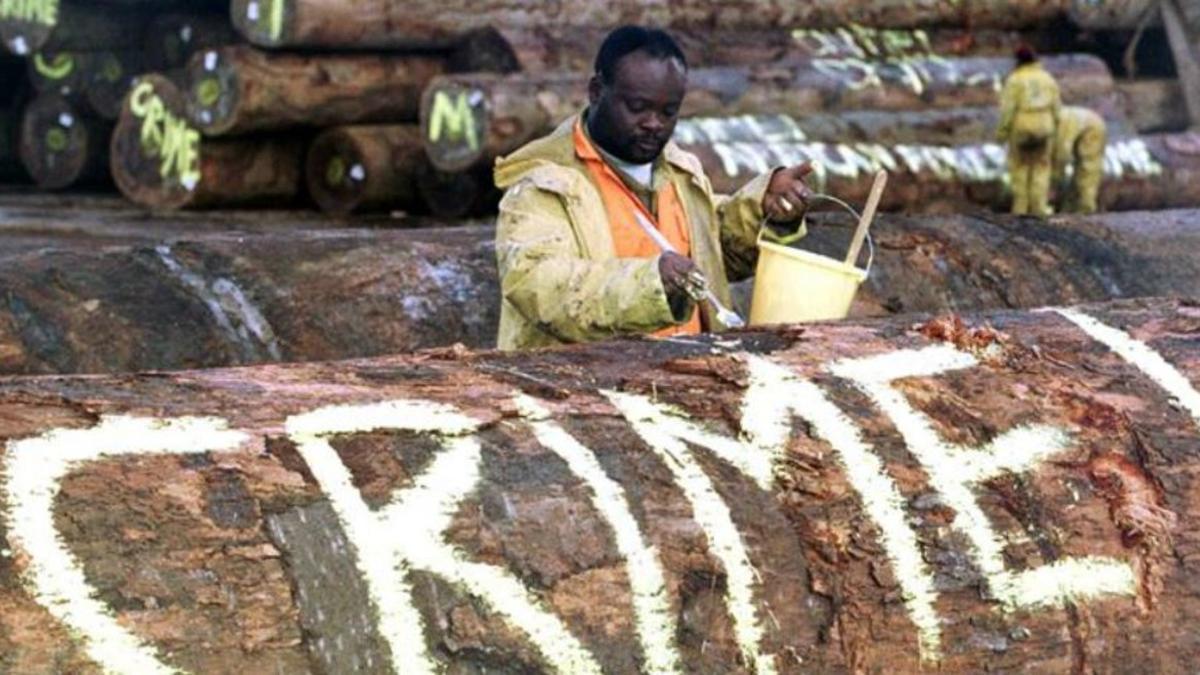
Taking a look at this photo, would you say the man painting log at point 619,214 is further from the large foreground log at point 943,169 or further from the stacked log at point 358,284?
the large foreground log at point 943,169

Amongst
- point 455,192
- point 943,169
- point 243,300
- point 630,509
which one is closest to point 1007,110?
point 943,169

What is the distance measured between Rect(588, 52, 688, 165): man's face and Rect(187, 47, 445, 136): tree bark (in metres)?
5.84

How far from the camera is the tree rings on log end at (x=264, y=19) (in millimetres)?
11250

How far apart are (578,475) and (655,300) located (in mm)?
1059

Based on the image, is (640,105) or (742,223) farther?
(742,223)

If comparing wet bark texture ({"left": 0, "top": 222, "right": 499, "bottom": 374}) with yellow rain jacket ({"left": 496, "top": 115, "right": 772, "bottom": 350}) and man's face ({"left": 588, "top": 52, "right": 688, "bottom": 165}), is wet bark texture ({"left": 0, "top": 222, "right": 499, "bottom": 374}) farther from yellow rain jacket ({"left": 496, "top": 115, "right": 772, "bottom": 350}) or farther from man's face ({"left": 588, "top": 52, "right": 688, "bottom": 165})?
man's face ({"left": 588, "top": 52, "right": 688, "bottom": 165})

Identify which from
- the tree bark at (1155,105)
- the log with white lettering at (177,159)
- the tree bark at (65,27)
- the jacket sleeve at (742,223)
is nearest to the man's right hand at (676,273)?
the jacket sleeve at (742,223)

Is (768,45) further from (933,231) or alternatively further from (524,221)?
(524,221)

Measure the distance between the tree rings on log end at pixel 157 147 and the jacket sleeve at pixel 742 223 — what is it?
5.89 metres

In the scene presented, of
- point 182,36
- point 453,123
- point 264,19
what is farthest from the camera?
point 182,36

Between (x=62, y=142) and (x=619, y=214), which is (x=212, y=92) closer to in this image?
(x=62, y=142)

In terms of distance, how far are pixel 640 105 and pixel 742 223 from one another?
1.66 feet

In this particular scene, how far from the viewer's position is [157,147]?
1196cm

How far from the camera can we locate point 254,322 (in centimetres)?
725
